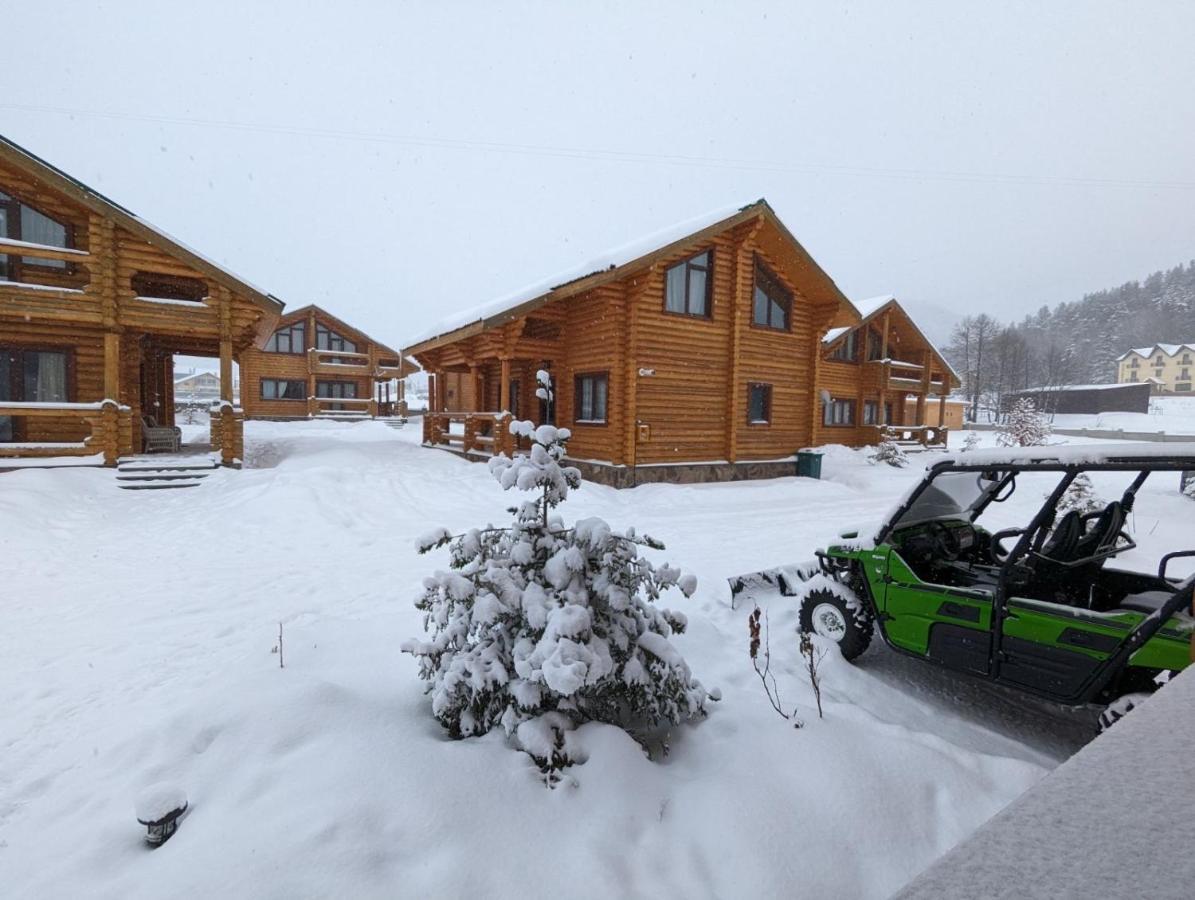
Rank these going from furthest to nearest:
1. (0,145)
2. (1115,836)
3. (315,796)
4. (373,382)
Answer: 1. (373,382)
2. (0,145)
3. (315,796)
4. (1115,836)

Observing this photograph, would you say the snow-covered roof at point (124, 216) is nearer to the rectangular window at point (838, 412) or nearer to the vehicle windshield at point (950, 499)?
the vehicle windshield at point (950, 499)

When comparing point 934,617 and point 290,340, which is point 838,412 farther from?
point 290,340

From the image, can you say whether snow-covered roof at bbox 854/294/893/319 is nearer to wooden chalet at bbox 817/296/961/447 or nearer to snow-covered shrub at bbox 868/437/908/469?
wooden chalet at bbox 817/296/961/447

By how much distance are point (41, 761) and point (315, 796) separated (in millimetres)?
1976

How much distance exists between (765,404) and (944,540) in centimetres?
1163

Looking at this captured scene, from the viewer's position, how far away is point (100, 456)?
12.0 m

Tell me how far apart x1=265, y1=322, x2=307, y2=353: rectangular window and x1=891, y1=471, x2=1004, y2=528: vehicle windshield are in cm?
3688

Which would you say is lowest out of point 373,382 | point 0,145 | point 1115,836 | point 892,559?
point 892,559

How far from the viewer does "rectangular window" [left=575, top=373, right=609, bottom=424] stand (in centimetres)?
1448

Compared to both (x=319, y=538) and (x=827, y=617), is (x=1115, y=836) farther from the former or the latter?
(x=319, y=538)

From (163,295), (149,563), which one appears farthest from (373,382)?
(149,563)

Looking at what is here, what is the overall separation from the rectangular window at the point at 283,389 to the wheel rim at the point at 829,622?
3634 cm

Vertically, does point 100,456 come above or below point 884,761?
above

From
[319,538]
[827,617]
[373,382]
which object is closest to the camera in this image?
[827,617]
